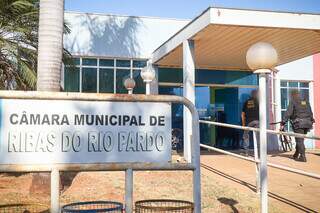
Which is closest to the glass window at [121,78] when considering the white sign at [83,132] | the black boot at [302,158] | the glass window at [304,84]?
the black boot at [302,158]

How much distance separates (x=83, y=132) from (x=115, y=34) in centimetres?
1105

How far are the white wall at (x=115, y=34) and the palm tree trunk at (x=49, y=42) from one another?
7335mm

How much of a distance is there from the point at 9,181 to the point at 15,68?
2472 mm

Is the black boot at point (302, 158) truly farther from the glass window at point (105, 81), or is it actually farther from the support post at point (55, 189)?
the support post at point (55, 189)

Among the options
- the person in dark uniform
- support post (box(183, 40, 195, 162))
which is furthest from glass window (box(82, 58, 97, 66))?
the person in dark uniform

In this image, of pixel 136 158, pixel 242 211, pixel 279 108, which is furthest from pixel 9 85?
pixel 279 108

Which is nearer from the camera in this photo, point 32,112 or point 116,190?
point 32,112

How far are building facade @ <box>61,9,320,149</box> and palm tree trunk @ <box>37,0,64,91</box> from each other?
664 centimetres

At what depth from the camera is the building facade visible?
13898 mm

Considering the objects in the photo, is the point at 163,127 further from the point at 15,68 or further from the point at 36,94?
the point at 15,68

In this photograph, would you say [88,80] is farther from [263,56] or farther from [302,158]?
[263,56]

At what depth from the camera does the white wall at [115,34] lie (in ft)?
45.3

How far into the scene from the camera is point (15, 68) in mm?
8805

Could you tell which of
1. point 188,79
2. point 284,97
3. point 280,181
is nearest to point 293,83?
point 284,97
